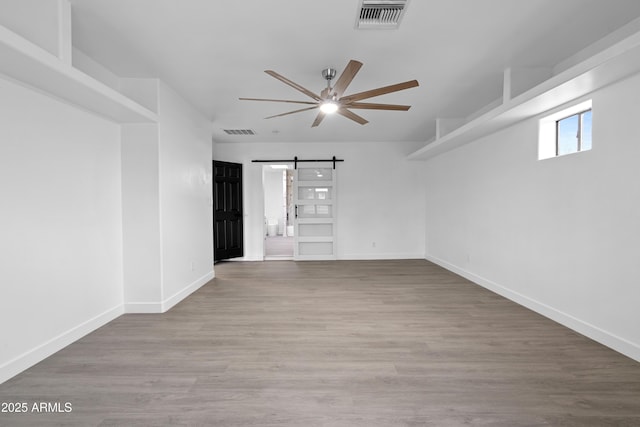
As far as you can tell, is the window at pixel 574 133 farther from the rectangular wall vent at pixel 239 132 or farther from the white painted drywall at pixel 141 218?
the rectangular wall vent at pixel 239 132

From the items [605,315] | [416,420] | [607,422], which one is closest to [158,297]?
[416,420]

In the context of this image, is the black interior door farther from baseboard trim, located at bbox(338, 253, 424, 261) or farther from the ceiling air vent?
the ceiling air vent

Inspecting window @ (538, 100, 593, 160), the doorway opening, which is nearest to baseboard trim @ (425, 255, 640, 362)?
window @ (538, 100, 593, 160)

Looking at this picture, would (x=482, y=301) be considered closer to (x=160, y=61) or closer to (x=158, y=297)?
(x=158, y=297)

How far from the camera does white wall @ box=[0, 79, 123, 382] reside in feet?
6.95

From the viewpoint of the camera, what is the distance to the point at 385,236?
6.83 metres

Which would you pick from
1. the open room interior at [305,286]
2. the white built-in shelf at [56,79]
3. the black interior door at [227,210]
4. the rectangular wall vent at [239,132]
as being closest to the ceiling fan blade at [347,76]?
the open room interior at [305,286]

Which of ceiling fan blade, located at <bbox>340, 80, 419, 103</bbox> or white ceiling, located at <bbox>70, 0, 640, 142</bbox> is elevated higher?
white ceiling, located at <bbox>70, 0, 640, 142</bbox>

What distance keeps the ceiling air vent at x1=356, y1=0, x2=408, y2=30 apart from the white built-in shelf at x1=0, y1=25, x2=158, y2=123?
2.11 m

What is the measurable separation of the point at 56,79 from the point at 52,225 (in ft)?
3.86

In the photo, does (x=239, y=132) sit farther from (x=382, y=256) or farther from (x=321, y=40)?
(x=382, y=256)

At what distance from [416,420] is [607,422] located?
1.05 metres

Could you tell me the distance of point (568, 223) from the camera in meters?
2.94

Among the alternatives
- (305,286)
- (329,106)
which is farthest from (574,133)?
(305,286)
